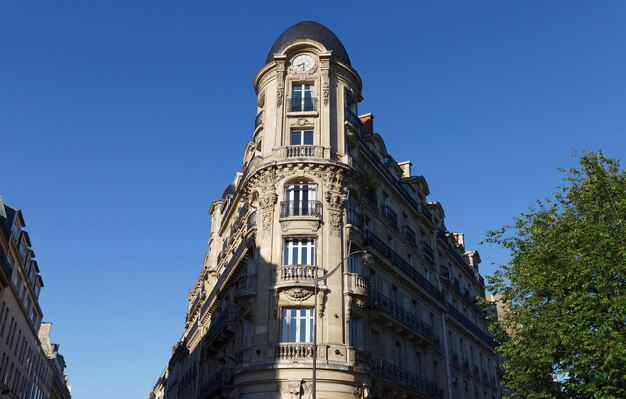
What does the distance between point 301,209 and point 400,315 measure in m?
9.30

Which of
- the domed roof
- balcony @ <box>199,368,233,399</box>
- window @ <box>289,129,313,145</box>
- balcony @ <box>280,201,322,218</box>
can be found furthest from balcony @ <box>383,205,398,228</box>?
balcony @ <box>199,368,233,399</box>

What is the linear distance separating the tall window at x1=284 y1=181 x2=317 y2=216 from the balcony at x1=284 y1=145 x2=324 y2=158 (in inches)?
61.9

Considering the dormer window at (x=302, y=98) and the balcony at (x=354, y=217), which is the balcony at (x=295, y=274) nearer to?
the balcony at (x=354, y=217)

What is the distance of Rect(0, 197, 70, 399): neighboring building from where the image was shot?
4009 centimetres

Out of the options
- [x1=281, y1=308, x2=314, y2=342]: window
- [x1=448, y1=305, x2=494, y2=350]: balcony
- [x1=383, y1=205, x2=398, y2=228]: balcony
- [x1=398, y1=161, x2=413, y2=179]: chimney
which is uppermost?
[x1=398, y1=161, x2=413, y2=179]: chimney

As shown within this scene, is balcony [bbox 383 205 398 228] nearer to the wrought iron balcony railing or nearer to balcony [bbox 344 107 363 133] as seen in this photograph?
balcony [bbox 344 107 363 133]

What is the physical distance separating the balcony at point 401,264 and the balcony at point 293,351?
7.78m

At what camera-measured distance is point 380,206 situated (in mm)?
35219

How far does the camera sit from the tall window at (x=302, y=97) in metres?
31.5

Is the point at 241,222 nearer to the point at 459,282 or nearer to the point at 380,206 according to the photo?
the point at 380,206

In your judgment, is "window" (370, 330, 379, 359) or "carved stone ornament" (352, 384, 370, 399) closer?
"carved stone ornament" (352, 384, 370, 399)

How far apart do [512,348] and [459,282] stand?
2658cm

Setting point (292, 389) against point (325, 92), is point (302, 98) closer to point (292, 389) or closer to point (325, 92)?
point (325, 92)

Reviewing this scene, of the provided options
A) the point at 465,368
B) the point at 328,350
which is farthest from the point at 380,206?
the point at 465,368
